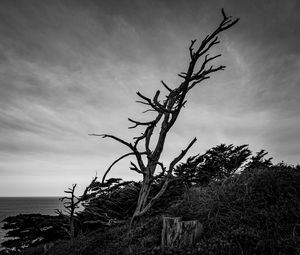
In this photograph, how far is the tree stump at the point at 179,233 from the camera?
457cm

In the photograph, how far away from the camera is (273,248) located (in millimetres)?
3762

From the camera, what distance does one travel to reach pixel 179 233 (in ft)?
15.3

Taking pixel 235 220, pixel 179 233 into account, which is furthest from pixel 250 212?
pixel 179 233

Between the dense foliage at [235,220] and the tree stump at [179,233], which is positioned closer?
the dense foliage at [235,220]

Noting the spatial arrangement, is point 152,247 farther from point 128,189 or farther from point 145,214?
point 128,189

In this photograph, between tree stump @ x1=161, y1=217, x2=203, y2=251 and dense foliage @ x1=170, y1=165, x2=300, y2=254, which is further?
tree stump @ x1=161, y1=217, x2=203, y2=251

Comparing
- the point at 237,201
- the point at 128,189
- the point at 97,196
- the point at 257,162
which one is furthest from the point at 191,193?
the point at 257,162

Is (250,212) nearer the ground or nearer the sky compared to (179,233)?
nearer the sky

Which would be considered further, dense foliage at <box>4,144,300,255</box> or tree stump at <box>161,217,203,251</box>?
tree stump at <box>161,217,203,251</box>

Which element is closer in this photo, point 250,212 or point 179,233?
point 179,233

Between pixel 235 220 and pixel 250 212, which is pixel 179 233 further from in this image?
pixel 250 212

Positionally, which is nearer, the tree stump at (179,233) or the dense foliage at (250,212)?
the dense foliage at (250,212)

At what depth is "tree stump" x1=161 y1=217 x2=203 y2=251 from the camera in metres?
4.57

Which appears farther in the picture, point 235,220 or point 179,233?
point 235,220
